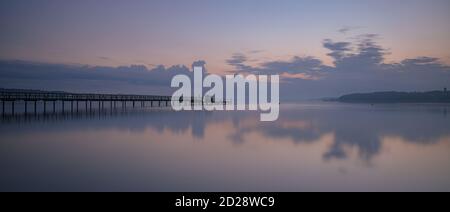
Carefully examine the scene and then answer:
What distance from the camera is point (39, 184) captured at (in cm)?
812

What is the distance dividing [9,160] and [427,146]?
15.7 m

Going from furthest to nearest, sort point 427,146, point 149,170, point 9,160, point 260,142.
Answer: point 260,142 < point 427,146 < point 9,160 < point 149,170
